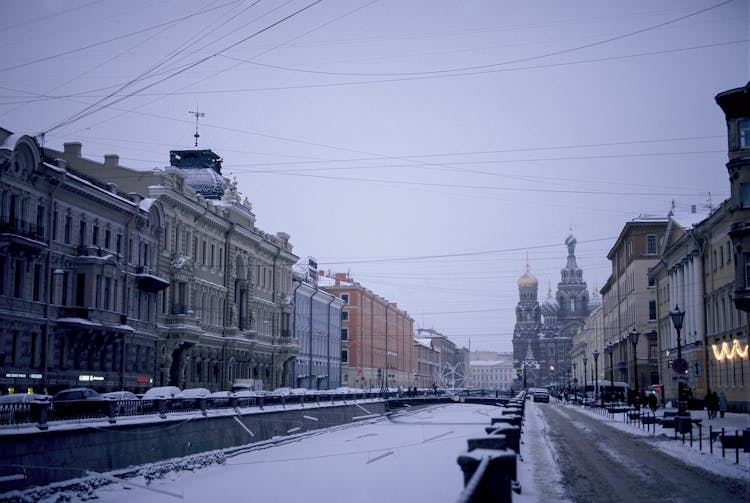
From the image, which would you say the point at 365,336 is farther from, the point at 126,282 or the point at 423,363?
the point at 126,282

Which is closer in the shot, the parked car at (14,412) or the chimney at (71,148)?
the parked car at (14,412)

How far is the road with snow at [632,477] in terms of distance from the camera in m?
16.7

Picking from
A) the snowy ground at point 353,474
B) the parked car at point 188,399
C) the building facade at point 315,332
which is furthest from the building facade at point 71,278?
the building facade at point 315,332

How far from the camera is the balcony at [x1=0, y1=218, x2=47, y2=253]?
37438mm

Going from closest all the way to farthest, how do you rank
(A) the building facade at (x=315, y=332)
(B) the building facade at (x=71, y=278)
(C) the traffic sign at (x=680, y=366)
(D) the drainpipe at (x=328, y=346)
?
(C) the traffic sign at (x=680, y=366) → (B) the building facade at (x=71, y=278) → (A) the building facade at (x=315, y=332) → (D) the drainpipe at (x=328, y=346)

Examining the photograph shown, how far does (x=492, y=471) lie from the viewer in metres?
10.0

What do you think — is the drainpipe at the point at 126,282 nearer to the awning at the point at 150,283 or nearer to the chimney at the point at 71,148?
the awning at the point at 150,283

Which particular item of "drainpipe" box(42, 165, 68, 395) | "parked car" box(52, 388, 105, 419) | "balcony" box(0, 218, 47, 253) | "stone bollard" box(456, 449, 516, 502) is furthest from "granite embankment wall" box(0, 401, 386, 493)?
"stone bollard" box(456, 449, 516, 502)

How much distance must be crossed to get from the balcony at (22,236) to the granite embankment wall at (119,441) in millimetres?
10278

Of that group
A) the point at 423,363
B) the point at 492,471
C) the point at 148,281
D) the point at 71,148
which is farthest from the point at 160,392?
the point at 423,363

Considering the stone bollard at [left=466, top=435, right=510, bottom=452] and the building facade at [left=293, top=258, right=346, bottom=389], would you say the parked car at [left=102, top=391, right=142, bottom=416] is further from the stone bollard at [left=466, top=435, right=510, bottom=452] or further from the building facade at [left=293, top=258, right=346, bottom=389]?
the building facade at [left=293, top=258, right=346, bottom=389]

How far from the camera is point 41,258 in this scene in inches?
1601

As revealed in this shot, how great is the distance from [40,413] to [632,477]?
693 inches

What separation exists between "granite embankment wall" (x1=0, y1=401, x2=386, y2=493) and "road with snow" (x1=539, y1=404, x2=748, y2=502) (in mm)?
15140
